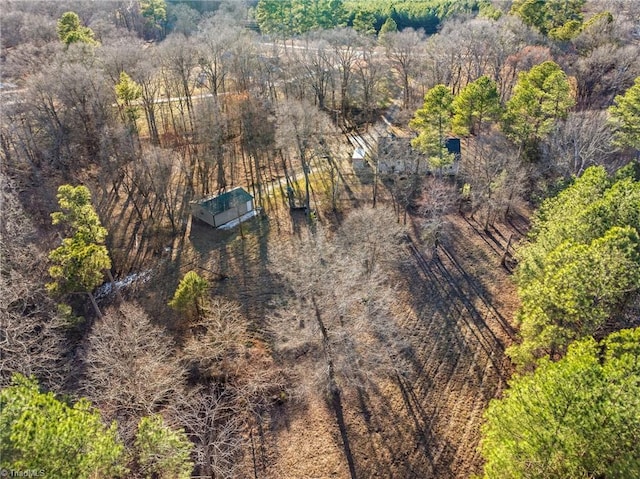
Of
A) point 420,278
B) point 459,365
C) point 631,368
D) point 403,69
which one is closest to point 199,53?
point 403,69

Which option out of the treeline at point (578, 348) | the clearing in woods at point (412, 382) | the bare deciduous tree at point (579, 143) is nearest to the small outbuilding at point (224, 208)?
the clearing in woods at point (412, 382)

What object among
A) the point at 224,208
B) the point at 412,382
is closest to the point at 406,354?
the point at 412,382

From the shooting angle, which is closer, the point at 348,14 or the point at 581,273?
the point at 581,273

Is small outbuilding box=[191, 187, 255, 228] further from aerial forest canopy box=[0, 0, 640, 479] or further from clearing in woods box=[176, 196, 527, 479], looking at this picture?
clearing in woods box=[176, 196, 527, 479]

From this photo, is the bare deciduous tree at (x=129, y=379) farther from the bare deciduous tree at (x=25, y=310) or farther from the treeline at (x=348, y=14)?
the treeline at (x=348, y=14)

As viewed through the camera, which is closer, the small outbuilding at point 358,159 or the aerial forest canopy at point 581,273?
the aerial forest canopy at point 581,273

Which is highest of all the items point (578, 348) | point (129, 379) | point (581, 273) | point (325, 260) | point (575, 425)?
point (581, 273)

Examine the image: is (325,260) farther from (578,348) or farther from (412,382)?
(578,348)
